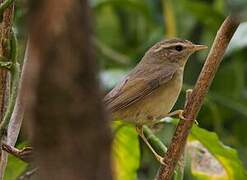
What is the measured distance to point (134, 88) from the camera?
10.8 feet

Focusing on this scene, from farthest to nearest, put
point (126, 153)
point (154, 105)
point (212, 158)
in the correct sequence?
point (154, 105)
point (212, 158)
point (126, 153)

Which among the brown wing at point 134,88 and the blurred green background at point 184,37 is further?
the blurred green background at point 184,37

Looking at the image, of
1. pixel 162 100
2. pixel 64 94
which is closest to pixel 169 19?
pixel 162 100

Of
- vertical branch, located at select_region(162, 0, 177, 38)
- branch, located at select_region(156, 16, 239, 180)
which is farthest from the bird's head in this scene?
branch, located at select_region(156, 16, 239, 180)

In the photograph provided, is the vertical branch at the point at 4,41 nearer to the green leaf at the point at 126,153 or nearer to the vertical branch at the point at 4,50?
the vertical branch at the point at 4,50

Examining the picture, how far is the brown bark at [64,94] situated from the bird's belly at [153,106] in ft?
8.37

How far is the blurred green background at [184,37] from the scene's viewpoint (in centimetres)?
428

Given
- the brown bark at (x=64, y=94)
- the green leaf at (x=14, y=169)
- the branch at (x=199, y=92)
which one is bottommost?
the green leaf at (x=14, y=169)

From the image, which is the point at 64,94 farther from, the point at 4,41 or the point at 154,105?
the point at 154,105

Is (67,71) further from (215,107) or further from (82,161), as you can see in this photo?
(215,107)

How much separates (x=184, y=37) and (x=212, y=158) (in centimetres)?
234

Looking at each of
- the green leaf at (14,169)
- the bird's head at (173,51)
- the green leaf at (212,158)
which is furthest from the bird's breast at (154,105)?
the green leaf at (14,169)

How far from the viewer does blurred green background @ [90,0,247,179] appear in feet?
14.0

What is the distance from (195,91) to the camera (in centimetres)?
152
